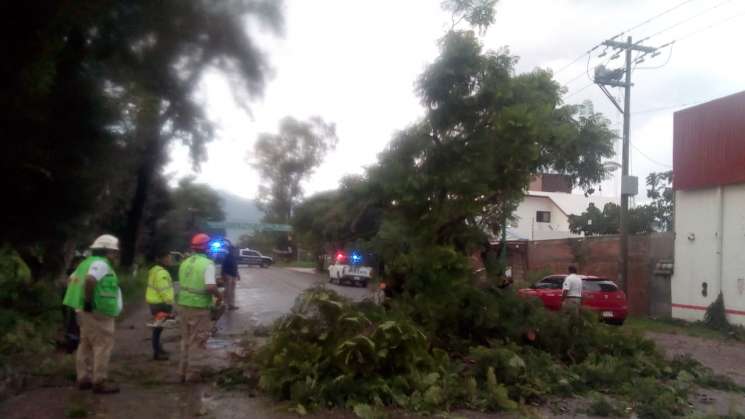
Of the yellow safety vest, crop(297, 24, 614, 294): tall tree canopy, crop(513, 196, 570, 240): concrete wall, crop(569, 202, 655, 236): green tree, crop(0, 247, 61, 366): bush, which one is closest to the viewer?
crop(0, 247, 61, 366): bush

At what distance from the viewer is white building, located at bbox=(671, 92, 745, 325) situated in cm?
1933

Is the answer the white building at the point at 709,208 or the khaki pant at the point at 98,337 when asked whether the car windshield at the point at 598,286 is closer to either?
the white building at the point at 709,208

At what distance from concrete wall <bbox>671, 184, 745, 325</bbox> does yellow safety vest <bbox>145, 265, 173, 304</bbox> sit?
14.7m

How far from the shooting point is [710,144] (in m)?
20.5

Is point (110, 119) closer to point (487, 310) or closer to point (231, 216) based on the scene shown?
point (487, 310)

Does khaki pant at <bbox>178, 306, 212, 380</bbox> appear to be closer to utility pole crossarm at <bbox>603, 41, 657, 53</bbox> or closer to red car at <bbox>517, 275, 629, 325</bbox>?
red car at <bbox>517, 275, 629, 325</bbox>

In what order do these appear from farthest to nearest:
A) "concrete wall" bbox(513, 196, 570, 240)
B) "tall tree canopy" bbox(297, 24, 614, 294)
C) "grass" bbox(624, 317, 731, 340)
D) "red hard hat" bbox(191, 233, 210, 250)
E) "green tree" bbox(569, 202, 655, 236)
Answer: "concrete wall" bbox(513, 196, 570, 240)
"green tree" bbox(569, 202, 655, 236)
"grass" bbox(624, 317, 731, 340)
"tall tree canopy" bbox(297, 24, 614, 294)
"red hard hat" bbox(191, 233, 210, 250)

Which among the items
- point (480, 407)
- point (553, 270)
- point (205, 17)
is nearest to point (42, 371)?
point (205, 17)

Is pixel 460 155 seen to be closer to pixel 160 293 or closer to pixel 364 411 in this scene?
pixel 160 293

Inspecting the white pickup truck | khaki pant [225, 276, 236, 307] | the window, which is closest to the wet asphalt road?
khaki pant [225, 276, 236, 307]

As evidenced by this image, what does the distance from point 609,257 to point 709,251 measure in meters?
5.21

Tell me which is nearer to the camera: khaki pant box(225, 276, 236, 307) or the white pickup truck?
khaki pant box(225, 276, 236, 307)

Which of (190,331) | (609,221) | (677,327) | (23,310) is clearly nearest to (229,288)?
(23,310)

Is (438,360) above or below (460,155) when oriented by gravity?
below
